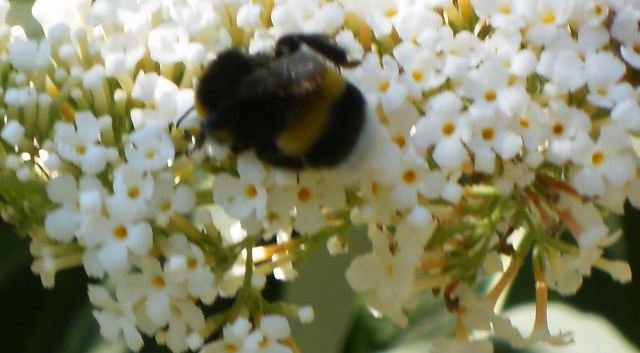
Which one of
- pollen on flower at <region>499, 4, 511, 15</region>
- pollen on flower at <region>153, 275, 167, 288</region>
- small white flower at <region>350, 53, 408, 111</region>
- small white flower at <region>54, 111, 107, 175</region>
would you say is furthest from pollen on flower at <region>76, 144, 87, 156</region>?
pollen on flower at <region>499, 4, 511, 15</region>

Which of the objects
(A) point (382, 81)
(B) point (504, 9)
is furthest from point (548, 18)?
(A) point (382, 81)

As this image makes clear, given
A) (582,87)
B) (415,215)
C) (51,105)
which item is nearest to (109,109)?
(51,105)

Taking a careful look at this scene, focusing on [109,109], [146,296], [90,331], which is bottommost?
[90,331]

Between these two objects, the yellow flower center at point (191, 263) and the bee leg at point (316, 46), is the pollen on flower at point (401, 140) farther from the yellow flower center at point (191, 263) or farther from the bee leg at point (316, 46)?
the yellow flower center at point (191, 263)

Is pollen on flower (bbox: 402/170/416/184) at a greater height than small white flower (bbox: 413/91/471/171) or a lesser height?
lesser

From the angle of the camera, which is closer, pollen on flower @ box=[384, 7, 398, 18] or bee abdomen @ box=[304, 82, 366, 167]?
bee abdomen @ box=[304, 82, 366, 167]

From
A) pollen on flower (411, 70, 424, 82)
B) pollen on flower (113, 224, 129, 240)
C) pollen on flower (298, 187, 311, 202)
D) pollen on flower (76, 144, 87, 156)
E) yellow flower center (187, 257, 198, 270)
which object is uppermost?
pollen on flower (411, 70, 424, 82)

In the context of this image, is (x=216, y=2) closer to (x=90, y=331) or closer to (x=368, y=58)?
(x=368, y=58)

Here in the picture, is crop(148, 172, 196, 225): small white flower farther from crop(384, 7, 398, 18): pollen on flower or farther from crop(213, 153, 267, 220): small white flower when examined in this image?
crop(384, 7, 398, 18): pollen on flower
